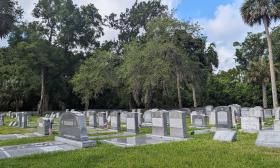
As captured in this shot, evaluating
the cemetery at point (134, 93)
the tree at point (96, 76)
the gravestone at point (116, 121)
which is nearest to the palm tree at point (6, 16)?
the cemetery at point (134, 93)

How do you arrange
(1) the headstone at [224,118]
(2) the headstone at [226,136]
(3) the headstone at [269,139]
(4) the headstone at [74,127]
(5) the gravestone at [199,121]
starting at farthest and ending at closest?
(5) the gravestone at [199,121]
(1) the headstone at [224,118]
(4) the headstone at [74,127]
(2) the headstone at [226,136]
(3) the headstone at [269,139]

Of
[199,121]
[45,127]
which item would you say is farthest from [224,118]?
[45,127]

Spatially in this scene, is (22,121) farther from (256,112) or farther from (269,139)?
(269,139)

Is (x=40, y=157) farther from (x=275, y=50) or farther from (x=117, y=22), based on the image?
(x=117, y=22)

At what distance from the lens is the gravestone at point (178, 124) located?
11615mm

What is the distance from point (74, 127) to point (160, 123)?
349cm

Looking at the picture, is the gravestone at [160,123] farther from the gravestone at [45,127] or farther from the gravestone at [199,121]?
the gravestone at [45,127]

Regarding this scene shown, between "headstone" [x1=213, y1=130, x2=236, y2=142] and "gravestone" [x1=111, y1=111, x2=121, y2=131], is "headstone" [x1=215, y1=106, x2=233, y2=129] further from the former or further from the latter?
"gravestone" [x1=111, y1=111, x2=121, y2=131]

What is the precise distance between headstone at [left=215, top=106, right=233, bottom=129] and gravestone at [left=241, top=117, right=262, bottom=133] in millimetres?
879

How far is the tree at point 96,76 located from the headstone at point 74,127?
2095 centimetres

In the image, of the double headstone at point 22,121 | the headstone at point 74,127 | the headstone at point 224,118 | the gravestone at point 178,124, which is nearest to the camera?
the headstone at point 74,127

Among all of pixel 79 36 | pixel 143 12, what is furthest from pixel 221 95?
pixel 79 36

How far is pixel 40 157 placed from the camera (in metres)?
8.48

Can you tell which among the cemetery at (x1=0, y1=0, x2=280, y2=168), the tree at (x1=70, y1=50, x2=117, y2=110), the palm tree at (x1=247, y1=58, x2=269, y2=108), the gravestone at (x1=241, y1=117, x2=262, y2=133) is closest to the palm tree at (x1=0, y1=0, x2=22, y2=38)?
the cemetery at (x1=0, y1=0, x2=280, y2=168)
